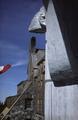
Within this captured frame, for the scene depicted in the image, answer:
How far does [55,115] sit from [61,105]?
0.03m

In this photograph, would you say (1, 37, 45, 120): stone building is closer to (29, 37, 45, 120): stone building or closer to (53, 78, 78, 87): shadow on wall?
(29, 37, 45, 120): stone building

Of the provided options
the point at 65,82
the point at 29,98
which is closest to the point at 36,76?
the point at 29,98

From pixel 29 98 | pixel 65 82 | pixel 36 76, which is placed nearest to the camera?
pixel 65 82

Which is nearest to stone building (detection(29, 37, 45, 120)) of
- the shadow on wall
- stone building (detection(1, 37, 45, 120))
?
stone building (detection(1, 37, 45, 120))

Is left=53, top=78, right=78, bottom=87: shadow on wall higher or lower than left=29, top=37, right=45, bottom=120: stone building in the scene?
lower

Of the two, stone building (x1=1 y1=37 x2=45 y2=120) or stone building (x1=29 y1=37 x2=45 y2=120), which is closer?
stone building (x1=29 y1=37 x2=45 y2=120)

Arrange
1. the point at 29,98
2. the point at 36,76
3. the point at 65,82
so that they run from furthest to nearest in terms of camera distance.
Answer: the point at 29,98 < the point at 36,76 < the point at 65,82

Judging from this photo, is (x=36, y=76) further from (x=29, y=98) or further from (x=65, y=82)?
(x=65, y=82)

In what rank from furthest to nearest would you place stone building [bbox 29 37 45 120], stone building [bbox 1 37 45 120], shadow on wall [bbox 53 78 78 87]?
stone building [bbox 1 37 45 120] → stone building [bbox 29 37 45 120] → shadow on wall [bbox 53 78 78 87]

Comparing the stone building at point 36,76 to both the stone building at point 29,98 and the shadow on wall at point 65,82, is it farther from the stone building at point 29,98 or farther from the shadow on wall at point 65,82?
the shadow on wall at point 65,82

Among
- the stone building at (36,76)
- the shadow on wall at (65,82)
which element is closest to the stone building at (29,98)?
the stone building at (36,76)

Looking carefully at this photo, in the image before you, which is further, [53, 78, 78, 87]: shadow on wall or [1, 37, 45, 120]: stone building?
[1, 37, 45, 120]: stone building

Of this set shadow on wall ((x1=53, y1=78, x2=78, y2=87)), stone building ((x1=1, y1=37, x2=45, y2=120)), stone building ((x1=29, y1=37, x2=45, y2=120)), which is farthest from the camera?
stone building ((x1=1, y1=37, x2=45, y2=120))

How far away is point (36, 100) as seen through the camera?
8.11 metres
